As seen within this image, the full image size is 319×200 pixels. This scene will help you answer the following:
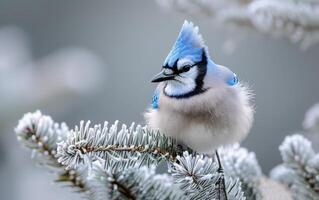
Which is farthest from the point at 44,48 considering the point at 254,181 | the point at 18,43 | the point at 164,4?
the point at 254,181

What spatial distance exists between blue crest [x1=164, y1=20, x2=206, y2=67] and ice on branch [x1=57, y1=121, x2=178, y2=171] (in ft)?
1.33

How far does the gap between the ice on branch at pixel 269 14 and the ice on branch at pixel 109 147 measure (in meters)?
0.65

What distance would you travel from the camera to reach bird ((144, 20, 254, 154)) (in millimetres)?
2322

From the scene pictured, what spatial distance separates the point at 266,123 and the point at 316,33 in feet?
10.0

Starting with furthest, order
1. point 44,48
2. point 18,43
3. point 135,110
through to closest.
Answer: point 44,48 < point 135,110 < point 18,43

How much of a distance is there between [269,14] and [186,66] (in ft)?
1.14

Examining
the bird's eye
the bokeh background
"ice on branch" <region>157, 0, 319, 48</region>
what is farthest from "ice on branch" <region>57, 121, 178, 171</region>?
the bokeh background

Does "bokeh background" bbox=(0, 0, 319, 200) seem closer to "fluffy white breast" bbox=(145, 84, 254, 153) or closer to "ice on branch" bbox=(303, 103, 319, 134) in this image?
"fluffy white breast" bbox=(145, 84, 254, 153)

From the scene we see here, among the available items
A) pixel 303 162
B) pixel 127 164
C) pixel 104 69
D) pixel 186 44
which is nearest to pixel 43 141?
pixel 127 164

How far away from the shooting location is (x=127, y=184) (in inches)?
53.9

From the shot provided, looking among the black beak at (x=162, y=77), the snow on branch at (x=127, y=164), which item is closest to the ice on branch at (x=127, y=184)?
the snow on branch at (x=127, y=164)

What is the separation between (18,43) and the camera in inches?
133

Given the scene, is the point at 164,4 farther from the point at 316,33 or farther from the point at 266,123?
the point at 266,123

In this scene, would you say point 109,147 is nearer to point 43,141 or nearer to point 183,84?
point 43,141
